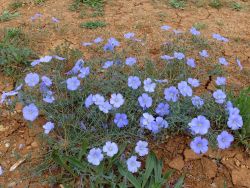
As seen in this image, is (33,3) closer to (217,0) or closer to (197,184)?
(217,0)

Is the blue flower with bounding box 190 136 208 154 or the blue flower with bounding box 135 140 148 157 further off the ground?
the blue flower with bounding box 190 136 208 154

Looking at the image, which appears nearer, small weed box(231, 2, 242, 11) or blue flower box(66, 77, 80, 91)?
blue flower box(66, 77, 80, 91)

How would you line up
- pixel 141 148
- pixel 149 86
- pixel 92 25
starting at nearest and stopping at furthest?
1. pixel 141 148
2. pixel 149 86
3. pixel 92 25

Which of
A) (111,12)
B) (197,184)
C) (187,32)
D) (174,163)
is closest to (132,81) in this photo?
(174,163)

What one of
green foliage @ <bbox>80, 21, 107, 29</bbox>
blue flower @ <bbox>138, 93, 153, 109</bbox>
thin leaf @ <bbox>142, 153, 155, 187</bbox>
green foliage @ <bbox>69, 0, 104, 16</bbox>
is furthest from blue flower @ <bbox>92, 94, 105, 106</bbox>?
green foliage @ <bbox>69, 0, 104, 16</bbox>

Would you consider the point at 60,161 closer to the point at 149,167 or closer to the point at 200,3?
the point at 149,167

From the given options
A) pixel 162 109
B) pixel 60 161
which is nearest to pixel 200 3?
pixel 162 109

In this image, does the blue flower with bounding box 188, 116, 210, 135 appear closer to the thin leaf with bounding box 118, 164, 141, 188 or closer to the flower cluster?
the flower cluster

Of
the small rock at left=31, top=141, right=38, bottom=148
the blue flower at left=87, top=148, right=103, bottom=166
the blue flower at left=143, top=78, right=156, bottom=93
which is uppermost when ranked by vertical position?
the blue flower at left=143, top=78, right=156, bottom=93
